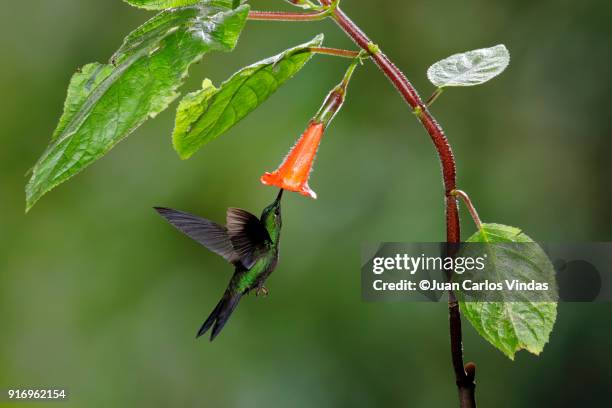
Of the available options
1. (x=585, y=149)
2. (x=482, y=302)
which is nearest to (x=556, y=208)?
(x=585, y=149)

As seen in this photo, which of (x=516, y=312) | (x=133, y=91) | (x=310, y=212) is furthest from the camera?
(x=310, y=212)

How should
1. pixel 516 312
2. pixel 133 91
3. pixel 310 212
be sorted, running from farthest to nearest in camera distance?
pixel 310 212 → pixel 516 312 → pixel 133 91

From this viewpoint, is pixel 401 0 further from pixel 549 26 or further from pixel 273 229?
pixel 273 229

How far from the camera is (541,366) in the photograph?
86.7 inches

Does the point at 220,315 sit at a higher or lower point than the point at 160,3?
lower

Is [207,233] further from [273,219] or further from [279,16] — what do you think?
[279,16]

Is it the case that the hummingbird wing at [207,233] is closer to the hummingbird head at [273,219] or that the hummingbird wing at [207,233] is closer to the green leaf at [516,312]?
the hummingbird head at [273,219]

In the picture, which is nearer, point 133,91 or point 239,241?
point 133,91

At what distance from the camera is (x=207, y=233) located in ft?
2.69

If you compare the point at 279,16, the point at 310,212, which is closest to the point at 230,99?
the point at 279,16

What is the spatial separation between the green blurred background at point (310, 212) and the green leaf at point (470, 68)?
148 centimetres

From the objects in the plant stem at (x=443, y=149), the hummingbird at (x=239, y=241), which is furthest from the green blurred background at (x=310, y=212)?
the plant stem at (x=443, y=149)

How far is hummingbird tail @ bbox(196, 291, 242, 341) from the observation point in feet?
2.45

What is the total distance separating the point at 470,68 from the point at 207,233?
0.34m
